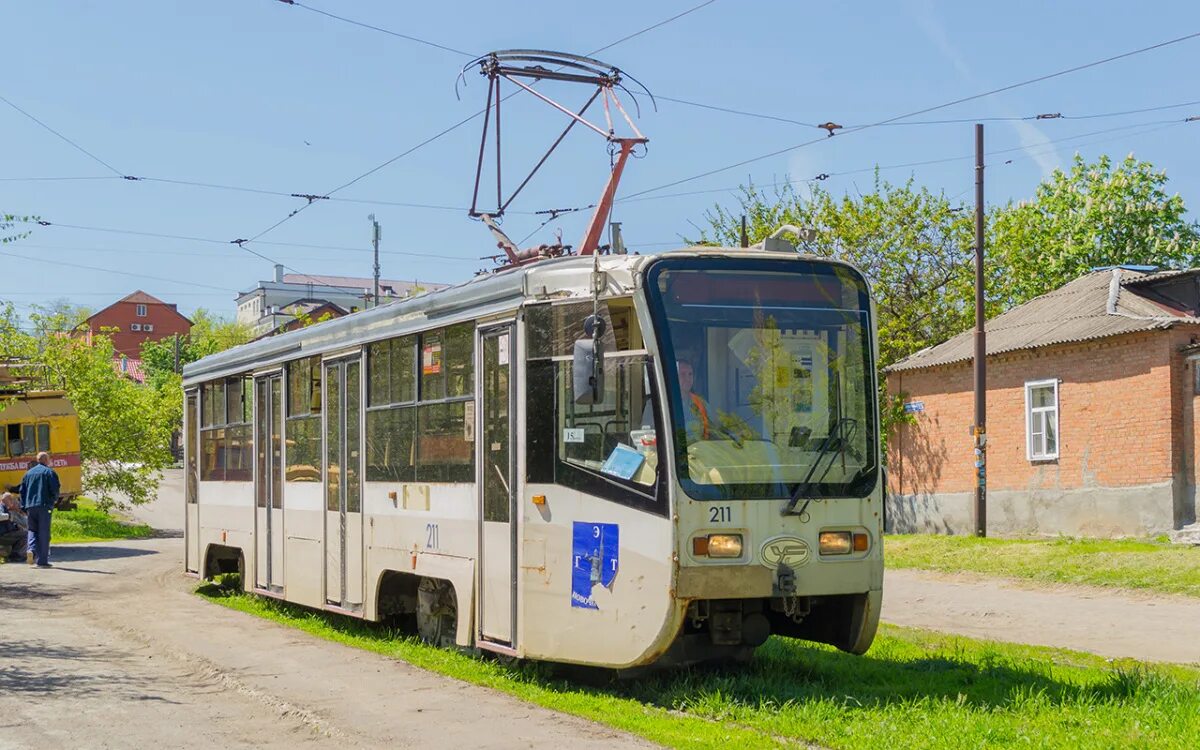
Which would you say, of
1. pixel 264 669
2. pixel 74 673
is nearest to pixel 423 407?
pixel 264 669

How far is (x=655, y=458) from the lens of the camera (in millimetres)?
9539

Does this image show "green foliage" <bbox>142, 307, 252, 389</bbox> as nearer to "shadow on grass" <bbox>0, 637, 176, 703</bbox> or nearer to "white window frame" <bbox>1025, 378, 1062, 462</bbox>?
"white window frame" <bbox>1025, 378, 1062, 462</bbox>

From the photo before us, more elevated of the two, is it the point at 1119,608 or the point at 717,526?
the point at 717,526

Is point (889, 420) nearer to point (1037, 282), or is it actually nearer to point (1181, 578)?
point (1181, 578)

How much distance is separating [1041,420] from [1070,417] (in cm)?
118

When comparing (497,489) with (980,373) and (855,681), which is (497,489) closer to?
(855,681)

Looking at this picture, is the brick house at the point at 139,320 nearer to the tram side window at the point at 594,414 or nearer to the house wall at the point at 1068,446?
the house wall at the point at 1068,446

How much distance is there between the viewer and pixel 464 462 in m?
11.6

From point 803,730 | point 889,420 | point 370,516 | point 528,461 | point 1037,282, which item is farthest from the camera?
point 1037,282

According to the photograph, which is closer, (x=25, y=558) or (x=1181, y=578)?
(x=1181, y=578)

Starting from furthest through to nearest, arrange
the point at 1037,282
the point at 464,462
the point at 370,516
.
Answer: the point at 1037,282 → the point at 370,516 → the point at 464,462

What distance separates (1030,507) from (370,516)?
19.2 metres

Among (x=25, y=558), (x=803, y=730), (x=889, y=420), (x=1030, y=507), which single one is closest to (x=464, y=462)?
(x=803, y=730)

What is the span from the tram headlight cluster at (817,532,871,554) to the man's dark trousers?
16.6 m
